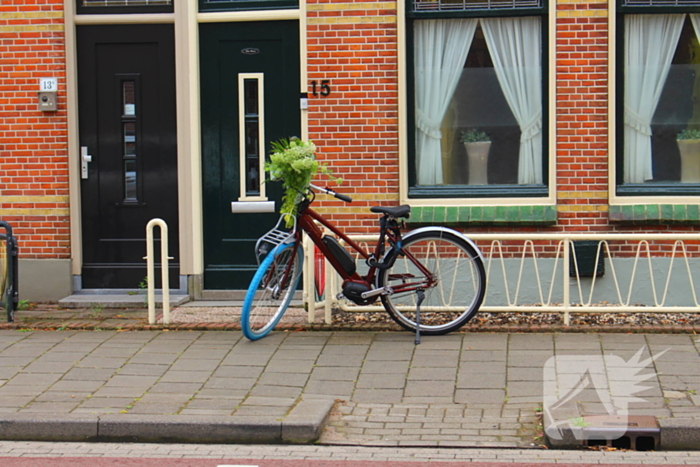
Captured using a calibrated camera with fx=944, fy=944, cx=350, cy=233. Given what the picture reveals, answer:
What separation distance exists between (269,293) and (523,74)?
3371 mm

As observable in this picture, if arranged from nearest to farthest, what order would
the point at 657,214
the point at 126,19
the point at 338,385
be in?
the point at 338,385, the point at 657,214, the point at 126,19

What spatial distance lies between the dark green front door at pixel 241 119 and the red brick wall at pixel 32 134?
4.67ft

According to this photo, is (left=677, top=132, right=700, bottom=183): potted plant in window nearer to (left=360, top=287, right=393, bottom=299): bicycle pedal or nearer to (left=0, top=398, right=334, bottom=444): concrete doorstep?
(left=360, top=287, right=393, bottom=299): bicycle pedal

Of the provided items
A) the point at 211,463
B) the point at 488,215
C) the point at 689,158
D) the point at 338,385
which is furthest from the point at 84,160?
the point at 689,158

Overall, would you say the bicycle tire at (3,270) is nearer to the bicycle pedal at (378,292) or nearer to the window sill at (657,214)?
the bicycle pedal at (378,292)

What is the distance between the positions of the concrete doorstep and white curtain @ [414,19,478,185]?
4.09 meters

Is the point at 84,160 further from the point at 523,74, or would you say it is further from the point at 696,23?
the point at 696,23

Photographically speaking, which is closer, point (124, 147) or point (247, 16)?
point (247, 16)

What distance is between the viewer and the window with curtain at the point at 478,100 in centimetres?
894

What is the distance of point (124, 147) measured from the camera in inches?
371

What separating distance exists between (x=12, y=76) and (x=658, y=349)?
6.51m

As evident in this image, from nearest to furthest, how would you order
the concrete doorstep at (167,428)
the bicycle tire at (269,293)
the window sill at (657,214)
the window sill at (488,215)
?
the concrete doorstep at (167,428)
the bicycle tire at (269,293)
the window sill at (657,214)
the window sill at (488,215)

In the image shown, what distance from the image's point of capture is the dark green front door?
9.15m

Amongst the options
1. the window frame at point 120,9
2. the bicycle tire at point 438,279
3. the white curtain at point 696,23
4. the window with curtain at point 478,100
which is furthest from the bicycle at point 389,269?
the white curtain at point 696,23
